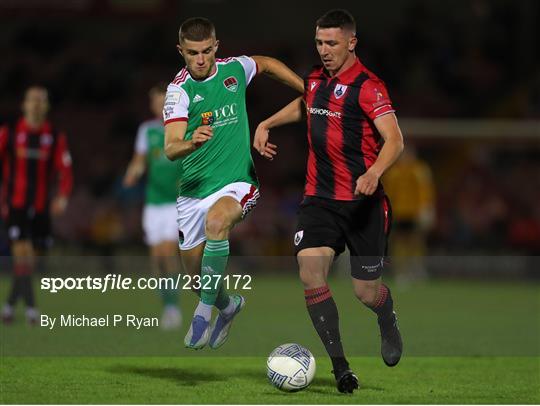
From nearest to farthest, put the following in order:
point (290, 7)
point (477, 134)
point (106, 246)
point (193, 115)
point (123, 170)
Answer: point (193, 115), point (106, 246), point (477, 134), point (123, 170), point (290, 7)

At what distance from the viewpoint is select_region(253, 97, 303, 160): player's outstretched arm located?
7.56 m

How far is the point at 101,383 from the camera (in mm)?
7512

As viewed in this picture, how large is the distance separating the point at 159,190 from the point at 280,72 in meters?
4.27

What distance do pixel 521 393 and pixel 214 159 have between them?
8.08 ft

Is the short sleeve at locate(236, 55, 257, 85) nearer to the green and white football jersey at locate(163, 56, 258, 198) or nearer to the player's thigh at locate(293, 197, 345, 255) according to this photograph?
the green and white football jersey at locate(163, 56, 258, 198)

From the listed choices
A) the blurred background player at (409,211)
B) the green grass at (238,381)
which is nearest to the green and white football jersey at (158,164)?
the green grass at (238,381)

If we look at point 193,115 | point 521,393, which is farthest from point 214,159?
point 521,393

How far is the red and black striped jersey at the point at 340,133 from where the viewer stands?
7.30 metres

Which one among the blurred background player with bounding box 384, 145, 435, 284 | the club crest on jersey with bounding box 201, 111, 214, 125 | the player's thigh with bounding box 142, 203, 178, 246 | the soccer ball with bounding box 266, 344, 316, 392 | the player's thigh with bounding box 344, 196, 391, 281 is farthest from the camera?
the blurred background player with bounding box 384, 145, 435, 284

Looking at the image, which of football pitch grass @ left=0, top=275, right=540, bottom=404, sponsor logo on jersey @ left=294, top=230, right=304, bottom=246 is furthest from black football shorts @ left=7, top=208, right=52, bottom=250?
sponsor logo on jersey @ left=294, top=230, right=304, bottom=246

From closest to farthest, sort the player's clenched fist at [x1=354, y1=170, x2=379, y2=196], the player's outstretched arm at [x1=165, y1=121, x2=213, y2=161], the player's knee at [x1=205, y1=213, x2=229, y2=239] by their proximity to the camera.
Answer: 1. the player's clenched fist at [x1=354, y1=170, x2=379, y2=196]
2. the player's outstretched arm at [x1=165, y1=121, x2=213, y2=161]
3. the player's knee at [x1=205, y1=213, x2=229, y2=239]

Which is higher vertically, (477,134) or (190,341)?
(190,341)

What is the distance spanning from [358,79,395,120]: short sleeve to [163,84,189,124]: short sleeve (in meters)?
1.12

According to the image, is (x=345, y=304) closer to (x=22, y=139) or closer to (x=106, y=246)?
(x=22, y=139)
